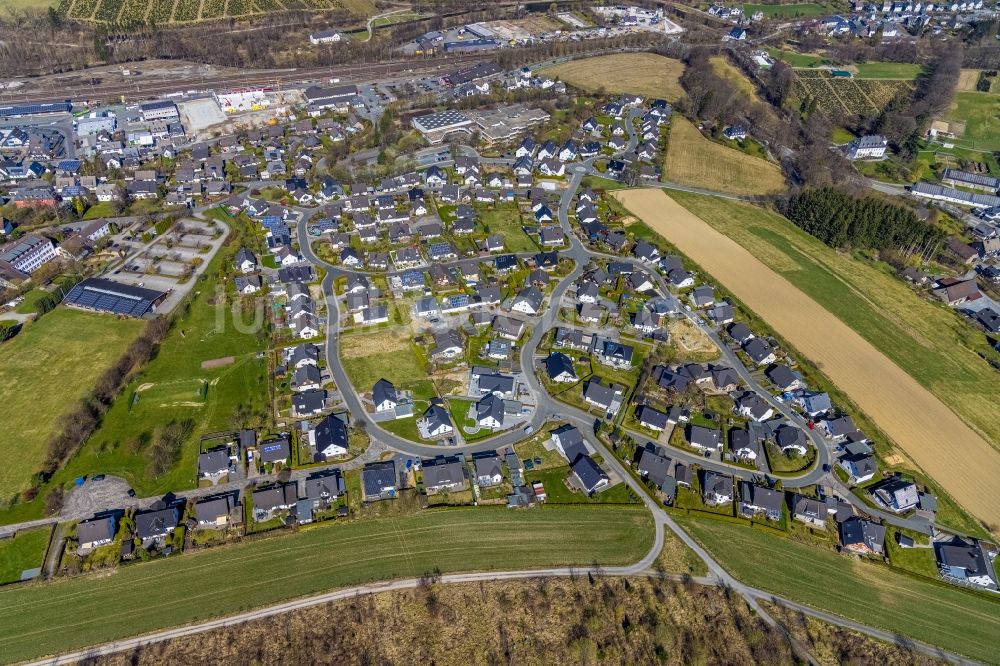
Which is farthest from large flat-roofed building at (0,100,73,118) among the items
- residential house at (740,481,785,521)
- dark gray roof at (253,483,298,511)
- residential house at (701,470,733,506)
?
residential house at (740,481,785,521)

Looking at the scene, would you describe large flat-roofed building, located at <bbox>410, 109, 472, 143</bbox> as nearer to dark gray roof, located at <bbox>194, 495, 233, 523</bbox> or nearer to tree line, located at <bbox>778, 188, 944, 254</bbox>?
tree line, located at <bbox>778, 188, 944, 254</bbox>

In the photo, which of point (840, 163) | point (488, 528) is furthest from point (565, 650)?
point (840, 163)

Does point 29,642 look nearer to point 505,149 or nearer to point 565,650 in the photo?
point 565,650

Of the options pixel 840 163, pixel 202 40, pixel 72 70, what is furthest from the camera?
pixel 202 40

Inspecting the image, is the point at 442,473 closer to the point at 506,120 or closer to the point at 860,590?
the point at 860,590

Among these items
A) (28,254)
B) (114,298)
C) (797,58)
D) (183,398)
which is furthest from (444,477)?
(797,58)

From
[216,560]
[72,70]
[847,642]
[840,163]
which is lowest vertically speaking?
[847,642]

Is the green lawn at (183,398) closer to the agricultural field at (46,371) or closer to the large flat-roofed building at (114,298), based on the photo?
the agricultural field at (46,371)
